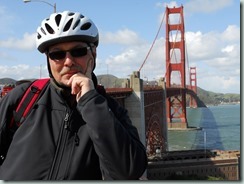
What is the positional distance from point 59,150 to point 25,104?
23 centimetres

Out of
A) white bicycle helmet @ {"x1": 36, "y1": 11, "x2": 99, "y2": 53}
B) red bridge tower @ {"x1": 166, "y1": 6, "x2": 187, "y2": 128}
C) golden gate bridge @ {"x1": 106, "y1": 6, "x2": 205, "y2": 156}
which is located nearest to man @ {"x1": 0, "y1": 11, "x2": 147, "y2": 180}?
white bicycle helmet @ {"x1": 36, "y1": 11, "x2": 99, "y2": 53}

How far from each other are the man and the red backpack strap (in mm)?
19

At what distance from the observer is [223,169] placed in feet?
72.2

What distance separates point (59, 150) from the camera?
135cm

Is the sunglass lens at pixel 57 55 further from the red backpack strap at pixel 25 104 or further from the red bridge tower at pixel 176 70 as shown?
the red bridge tower at pixel 176 70

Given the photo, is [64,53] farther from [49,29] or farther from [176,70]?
[176,70]

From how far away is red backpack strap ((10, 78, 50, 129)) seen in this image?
1402mm

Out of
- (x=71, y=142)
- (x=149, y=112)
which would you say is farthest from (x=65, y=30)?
(x=149, y=112)

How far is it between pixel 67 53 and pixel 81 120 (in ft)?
0.88

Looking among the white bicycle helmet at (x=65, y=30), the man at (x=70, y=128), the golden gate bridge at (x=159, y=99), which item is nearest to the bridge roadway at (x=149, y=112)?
the golden gate bridge at (x=159, y=99)

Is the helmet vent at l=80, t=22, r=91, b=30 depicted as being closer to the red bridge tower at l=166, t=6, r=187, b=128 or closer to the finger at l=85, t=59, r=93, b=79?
the finger at l=85, t=59, r=93, b=79

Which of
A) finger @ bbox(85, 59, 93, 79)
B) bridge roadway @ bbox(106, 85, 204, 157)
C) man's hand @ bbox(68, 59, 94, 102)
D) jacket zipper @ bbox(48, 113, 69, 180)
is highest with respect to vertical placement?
finger @ bbox(85, 59, 93, 79)

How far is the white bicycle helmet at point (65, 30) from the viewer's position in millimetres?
1475

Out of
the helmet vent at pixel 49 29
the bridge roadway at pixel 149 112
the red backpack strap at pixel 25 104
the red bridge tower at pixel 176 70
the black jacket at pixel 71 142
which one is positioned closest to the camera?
the black jacket at pixel 71 142
